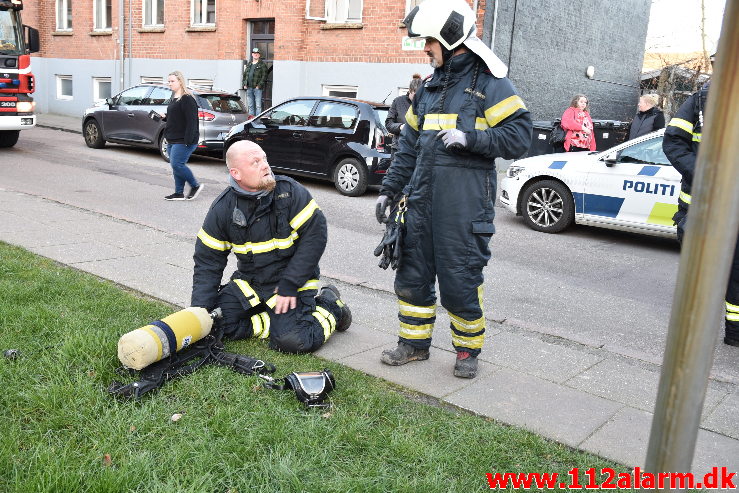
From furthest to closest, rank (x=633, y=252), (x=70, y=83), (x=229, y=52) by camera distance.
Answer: (x=70, y=83), (x=229, y=52), (x=633, y=252)

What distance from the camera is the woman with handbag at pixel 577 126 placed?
44.8 feet

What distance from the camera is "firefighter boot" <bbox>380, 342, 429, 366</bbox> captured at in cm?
445

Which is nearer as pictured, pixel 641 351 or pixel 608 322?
pixel 641 351

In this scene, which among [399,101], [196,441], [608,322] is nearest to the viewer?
[196,441]

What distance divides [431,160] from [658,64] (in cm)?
2736

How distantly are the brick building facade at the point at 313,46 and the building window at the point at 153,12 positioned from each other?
32 millimetres

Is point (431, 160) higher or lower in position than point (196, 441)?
higher

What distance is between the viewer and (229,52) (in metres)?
21.8

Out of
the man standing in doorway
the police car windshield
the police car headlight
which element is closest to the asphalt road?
the police car headlight

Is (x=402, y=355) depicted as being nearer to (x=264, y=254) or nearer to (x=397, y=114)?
(x=264, y=254)

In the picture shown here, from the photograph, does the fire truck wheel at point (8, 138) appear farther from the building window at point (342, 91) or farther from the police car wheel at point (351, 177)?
the police car wheel at point (351, 177)

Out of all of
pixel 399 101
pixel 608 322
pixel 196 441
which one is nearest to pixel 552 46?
pixel 399 101

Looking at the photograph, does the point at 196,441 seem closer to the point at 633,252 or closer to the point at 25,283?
the point at 25,283

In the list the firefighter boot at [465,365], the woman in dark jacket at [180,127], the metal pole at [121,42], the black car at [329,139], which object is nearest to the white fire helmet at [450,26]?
the firefighter boot at [465,365]
